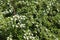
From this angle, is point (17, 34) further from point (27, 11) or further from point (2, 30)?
point (27, 11)

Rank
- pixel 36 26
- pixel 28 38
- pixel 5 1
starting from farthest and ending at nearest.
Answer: pixel 5 1, pixel 36 26, pixel 28 38

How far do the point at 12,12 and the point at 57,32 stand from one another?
2.54 metres

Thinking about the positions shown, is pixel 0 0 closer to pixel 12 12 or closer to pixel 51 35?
pixel 12 12

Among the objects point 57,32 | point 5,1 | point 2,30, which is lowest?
point 57,32

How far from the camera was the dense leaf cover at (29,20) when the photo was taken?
29.4 feet

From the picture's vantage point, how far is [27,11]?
999cm

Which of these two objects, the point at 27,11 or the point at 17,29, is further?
the point at 27,11

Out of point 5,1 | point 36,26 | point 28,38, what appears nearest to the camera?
point 28,38

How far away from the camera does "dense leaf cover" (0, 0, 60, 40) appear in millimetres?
8961

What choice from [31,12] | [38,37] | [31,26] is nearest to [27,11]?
[31,12]

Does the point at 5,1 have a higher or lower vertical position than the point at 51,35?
higher

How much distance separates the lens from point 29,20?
31.5 feet

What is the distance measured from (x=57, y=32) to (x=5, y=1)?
316 centimetres

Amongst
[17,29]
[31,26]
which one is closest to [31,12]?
[31,26]
